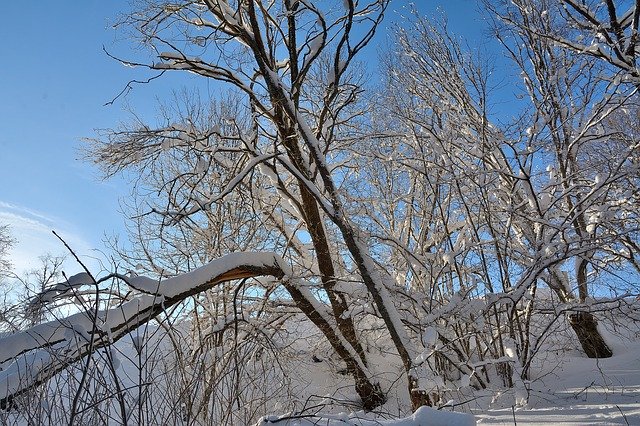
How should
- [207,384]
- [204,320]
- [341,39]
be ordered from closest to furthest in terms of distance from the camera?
[207,384] → [341,39] → [204,320]

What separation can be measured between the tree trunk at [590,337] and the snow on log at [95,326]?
5407 mm

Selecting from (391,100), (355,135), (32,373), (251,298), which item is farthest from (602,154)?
(32,373)

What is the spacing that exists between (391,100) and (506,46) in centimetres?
253

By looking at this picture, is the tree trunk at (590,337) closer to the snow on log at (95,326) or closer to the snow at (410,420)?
the snow on log at (95,326)

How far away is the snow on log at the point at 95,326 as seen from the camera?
10.5ft

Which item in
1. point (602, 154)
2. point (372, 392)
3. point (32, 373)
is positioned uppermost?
point (602, 154)

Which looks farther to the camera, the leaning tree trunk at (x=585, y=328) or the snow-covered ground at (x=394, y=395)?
the leaning tree trunk at (x=585, y=328)

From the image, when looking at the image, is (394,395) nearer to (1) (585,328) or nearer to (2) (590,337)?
(1) (585,328)

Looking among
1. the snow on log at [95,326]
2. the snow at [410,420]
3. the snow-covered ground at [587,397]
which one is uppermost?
the snow on log at [95,326]

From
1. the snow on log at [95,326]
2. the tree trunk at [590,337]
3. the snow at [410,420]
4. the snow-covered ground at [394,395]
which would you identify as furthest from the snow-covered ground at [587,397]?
the snow on log at [95,326]

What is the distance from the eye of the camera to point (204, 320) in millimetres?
9594

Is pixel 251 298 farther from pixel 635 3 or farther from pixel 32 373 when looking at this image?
pixel 635 3

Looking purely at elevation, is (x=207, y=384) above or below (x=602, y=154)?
below

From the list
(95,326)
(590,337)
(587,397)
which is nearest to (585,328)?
(590,337)
